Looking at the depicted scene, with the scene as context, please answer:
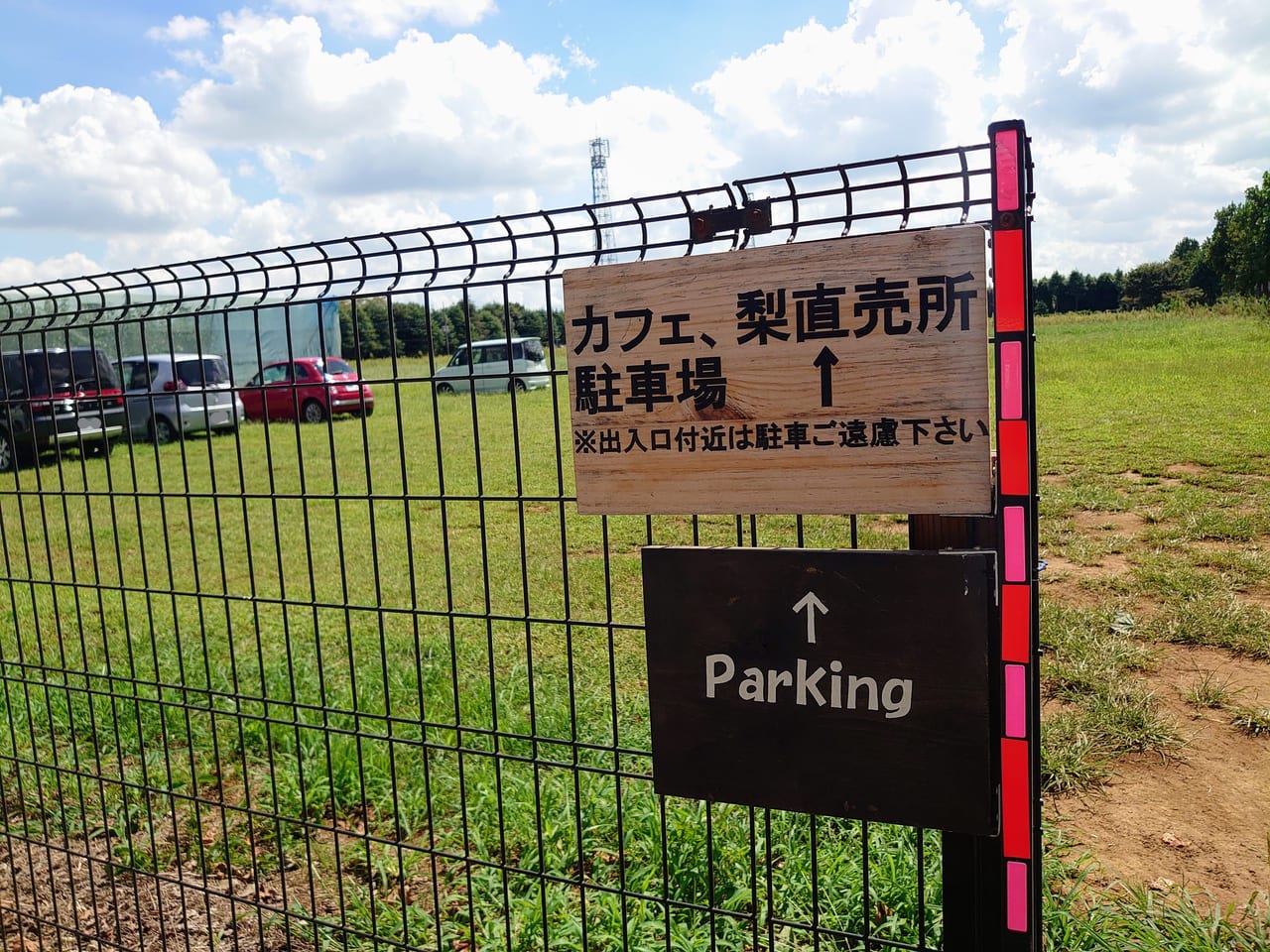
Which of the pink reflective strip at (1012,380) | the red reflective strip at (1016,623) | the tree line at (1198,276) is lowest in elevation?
the red reflective strip at (1016,623)

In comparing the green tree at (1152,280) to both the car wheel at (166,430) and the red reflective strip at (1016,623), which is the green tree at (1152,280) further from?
the red reflective strip at (1016,623)

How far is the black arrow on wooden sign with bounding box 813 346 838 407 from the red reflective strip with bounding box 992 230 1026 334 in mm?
255

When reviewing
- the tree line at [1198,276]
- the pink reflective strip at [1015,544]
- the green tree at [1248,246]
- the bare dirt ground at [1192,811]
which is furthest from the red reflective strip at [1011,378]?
the green tree at [1248,246]

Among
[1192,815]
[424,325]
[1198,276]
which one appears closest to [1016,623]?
[424,325]

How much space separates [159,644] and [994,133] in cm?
469

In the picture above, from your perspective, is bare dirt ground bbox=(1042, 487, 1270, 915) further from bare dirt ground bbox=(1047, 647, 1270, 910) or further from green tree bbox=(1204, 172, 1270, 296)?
green tree bbox=(1204, 172, 1270, 296)

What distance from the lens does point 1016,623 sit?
1.47 meters

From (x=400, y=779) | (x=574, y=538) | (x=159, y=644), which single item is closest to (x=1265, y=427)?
(x=574, y=538)

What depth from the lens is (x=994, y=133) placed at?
4.71 feet

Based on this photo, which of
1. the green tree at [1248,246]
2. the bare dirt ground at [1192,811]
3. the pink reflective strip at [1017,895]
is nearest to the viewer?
the pink reflective strip at [1017,895]

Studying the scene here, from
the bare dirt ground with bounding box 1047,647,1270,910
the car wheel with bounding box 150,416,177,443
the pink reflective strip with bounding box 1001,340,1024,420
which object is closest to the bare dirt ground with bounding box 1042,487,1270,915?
the bare dirt ground with bounding box 1047,647,1270,910

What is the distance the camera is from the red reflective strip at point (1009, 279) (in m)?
1.43

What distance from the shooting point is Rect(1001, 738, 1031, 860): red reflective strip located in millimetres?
1507

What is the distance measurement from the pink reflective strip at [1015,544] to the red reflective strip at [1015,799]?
27 centimetres
